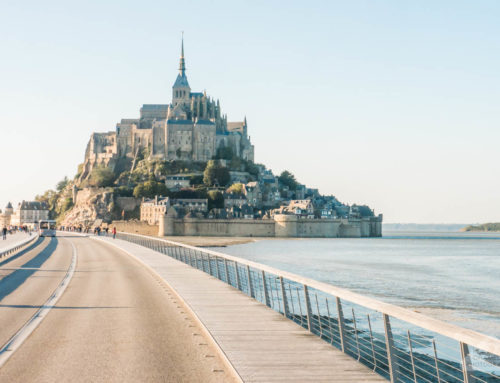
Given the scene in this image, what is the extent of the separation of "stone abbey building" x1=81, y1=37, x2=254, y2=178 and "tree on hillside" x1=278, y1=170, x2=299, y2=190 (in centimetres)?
1239

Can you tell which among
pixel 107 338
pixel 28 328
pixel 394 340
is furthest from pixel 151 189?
pixel 394 340

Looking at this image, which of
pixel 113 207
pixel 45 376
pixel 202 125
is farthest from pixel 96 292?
pixel 202 125

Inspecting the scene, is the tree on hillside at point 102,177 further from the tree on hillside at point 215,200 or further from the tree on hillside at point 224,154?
the tree on hillside at point 215,200

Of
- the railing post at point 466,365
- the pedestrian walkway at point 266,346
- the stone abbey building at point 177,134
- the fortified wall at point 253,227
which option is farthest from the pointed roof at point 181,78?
the railing post at point 466,365

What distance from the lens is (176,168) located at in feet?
522

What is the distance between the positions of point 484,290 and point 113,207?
398 feet

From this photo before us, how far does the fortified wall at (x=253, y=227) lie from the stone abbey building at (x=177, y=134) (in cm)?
2658

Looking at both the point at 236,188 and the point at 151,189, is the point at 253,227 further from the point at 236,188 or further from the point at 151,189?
the point at 151,189

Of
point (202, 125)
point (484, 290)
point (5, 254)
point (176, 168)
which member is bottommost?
point (484, 290)

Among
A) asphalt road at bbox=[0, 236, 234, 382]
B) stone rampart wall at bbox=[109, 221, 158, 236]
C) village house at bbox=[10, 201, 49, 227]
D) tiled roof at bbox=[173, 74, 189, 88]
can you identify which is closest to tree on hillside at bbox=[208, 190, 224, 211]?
stone rampart wall at bbox=[109, 221, 158, 236]

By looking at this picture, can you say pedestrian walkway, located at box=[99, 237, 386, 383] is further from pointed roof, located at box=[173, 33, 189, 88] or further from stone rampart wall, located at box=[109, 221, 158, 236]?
pointed roof, located at box=[173, 33, 189, 88]

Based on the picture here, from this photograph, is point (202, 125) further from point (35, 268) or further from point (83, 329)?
Result: point (83, 329)

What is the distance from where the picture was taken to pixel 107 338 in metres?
10.7

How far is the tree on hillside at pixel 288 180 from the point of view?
599ft
